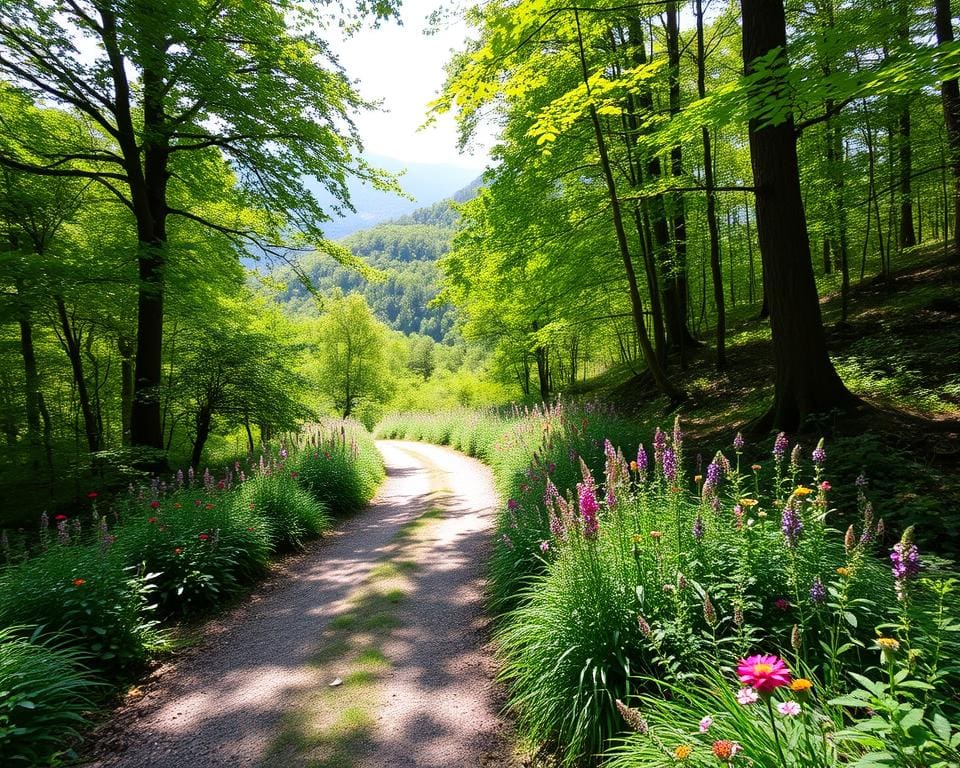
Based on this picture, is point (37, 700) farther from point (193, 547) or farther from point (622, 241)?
point (622, 241)

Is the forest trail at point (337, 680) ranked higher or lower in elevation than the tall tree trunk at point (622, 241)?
lower

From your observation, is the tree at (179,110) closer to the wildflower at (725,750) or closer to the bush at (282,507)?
the bush at (282,507)

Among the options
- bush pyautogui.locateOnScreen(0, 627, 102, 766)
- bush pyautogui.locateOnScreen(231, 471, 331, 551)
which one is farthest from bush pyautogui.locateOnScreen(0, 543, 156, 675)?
bush pyautogui.locateOnScreen(231, 471, 331, 551)

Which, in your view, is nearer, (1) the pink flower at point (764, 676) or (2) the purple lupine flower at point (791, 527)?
(1) the pink flower at point (764, 676)

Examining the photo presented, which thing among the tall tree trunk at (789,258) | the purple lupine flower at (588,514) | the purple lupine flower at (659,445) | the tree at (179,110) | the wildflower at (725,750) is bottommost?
the wildflower at (725,750)

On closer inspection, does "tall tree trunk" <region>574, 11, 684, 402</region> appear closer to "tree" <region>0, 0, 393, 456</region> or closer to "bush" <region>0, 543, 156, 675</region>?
"tree" <region>0, 0, 393, 456</region>

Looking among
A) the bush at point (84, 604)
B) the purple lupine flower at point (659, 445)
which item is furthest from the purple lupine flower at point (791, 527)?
the bush at point (84, 604)

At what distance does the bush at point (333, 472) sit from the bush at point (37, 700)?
4854 mm

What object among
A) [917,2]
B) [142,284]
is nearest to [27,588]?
[142,284]

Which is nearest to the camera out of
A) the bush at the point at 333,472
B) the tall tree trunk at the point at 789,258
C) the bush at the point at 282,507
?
the tall tree trunk at the point at 789,258

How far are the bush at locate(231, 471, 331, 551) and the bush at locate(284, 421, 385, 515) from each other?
0.70 m

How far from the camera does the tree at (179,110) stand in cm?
798

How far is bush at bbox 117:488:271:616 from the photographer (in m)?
5.04

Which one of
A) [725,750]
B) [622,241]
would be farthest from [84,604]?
[622,241]
